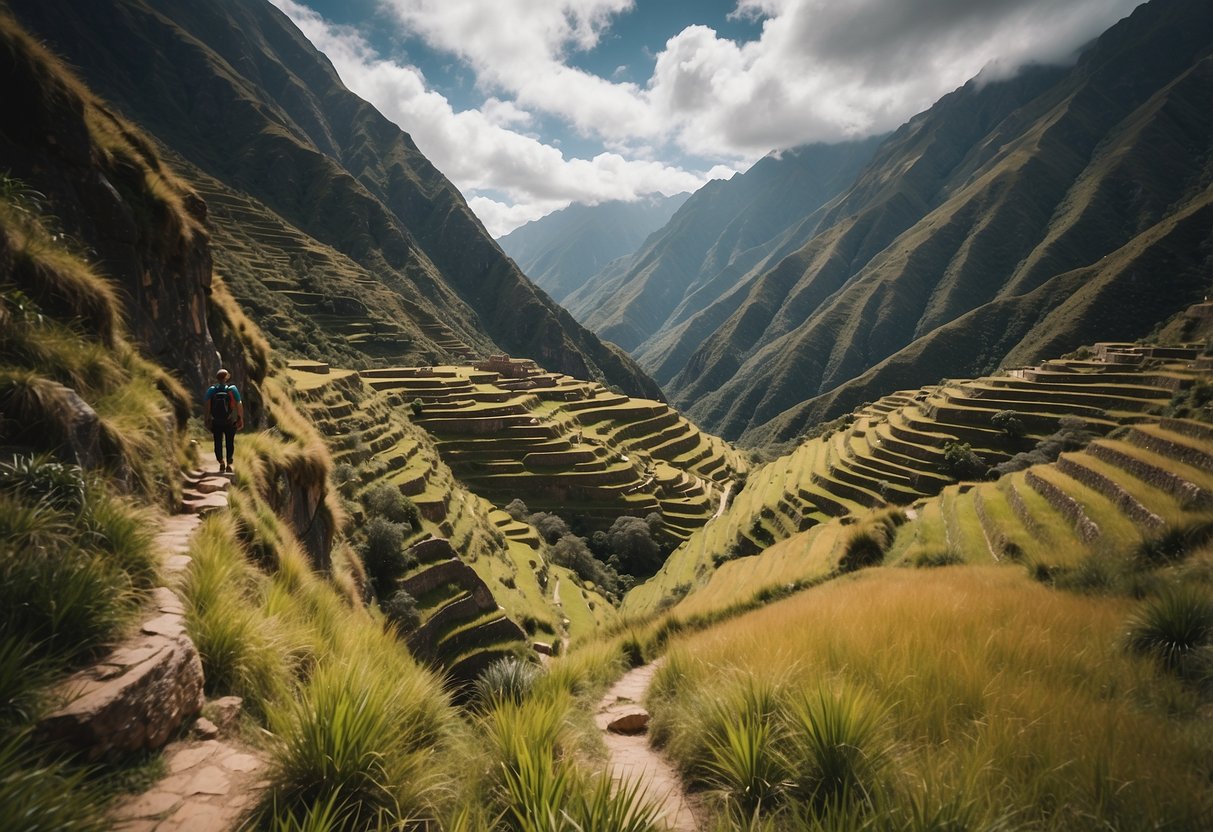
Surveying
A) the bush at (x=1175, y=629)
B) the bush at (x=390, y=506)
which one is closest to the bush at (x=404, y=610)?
the bush at (x=390, y=506)

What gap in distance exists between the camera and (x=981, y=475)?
107ft

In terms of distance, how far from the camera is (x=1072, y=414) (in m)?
36.2

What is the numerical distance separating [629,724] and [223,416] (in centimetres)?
677

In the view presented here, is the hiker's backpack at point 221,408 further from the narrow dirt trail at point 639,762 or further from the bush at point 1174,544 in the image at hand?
the bush at point 1174,544

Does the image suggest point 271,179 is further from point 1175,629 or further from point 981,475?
point 1175,629

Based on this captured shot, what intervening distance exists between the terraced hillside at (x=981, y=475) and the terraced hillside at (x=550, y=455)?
7.04m

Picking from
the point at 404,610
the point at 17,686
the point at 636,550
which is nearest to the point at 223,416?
the point at 17,686

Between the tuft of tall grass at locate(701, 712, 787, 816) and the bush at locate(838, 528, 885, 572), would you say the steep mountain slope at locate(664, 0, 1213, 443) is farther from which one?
the tuft of tall grass at locate(701, 712, 787, 816)

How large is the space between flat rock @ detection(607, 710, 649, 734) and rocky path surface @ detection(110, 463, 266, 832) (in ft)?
9.14

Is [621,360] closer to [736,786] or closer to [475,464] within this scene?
[475,464]

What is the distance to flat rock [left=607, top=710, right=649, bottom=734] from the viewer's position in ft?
14.6

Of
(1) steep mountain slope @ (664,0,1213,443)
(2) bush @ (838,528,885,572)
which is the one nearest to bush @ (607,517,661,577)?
(2) bush @ (838,528,885,572)

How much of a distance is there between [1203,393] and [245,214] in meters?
133

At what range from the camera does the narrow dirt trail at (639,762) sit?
8.89 ft
